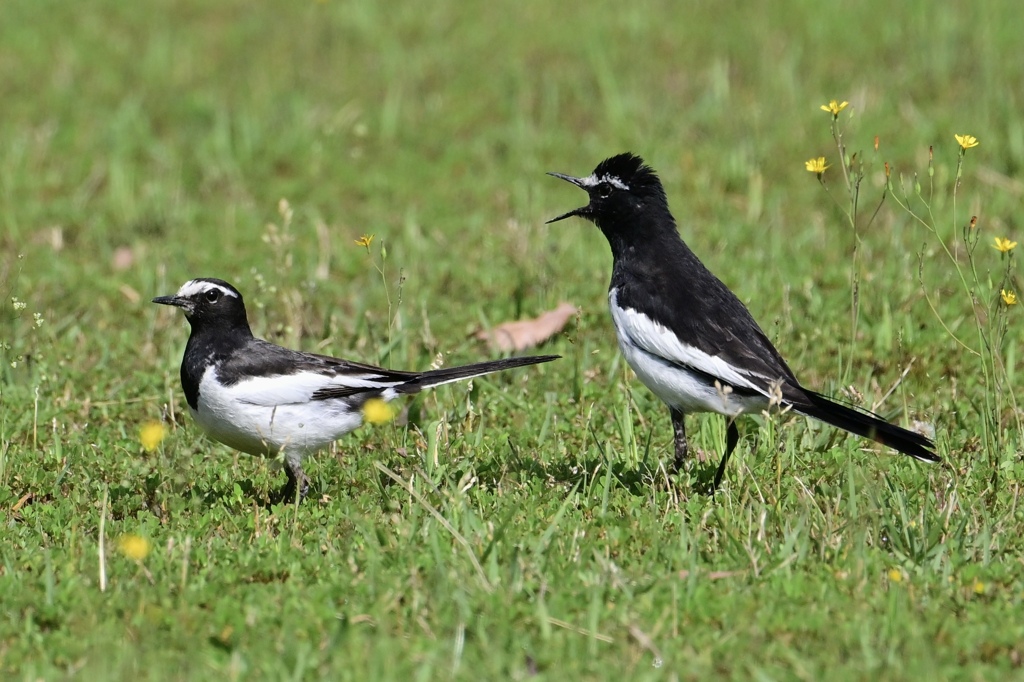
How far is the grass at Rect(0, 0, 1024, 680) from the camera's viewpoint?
4590 millimetres

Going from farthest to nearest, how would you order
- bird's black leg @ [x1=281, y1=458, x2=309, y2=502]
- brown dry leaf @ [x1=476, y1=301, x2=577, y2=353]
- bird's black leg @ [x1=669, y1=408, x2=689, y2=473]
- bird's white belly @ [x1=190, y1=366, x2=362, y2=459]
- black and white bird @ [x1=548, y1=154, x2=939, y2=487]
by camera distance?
brown dry leaf @ [x1=476, y1=301, x2=577, y2=353] → bird's black leg @ [x1=669, y1=408, x2=689, y2=473] → bird's black leg @ [x1=281, y1=458, x2=309, y2=502] → bird's white belly @ [x1=190, y1=366, x2=362, y2=459] → black and white bird @ [x1=548, y1=154, x2=939, y2=487]

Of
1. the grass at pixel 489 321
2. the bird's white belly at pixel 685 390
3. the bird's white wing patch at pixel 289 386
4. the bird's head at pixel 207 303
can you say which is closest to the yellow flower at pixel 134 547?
the grass at pixel 489 321

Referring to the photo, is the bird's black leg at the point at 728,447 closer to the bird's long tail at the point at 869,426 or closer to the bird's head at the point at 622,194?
the bird's long tail at the point at 869,426

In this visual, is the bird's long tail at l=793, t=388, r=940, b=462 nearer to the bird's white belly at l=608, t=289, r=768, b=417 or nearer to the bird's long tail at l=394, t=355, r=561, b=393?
the bird's white belly at l=608, t=289, r=768, b=417

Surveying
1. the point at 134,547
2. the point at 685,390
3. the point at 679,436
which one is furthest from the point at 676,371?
the point at 134,547

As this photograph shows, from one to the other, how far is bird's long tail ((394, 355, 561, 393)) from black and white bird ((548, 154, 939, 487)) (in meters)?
0.47

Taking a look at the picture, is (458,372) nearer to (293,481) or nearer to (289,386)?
(289,386)

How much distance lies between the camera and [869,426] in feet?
17.7

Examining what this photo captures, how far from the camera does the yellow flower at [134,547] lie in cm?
486

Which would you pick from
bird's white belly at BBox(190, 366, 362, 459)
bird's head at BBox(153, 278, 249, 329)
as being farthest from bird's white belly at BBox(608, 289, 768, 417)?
bird's head at BBox(153, 278, 249, 329)

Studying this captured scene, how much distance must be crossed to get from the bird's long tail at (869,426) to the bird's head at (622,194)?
1442mm

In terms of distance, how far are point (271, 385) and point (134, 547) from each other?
131cm

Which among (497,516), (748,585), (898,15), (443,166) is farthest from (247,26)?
(748,585)

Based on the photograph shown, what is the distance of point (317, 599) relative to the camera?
4.74 meters
